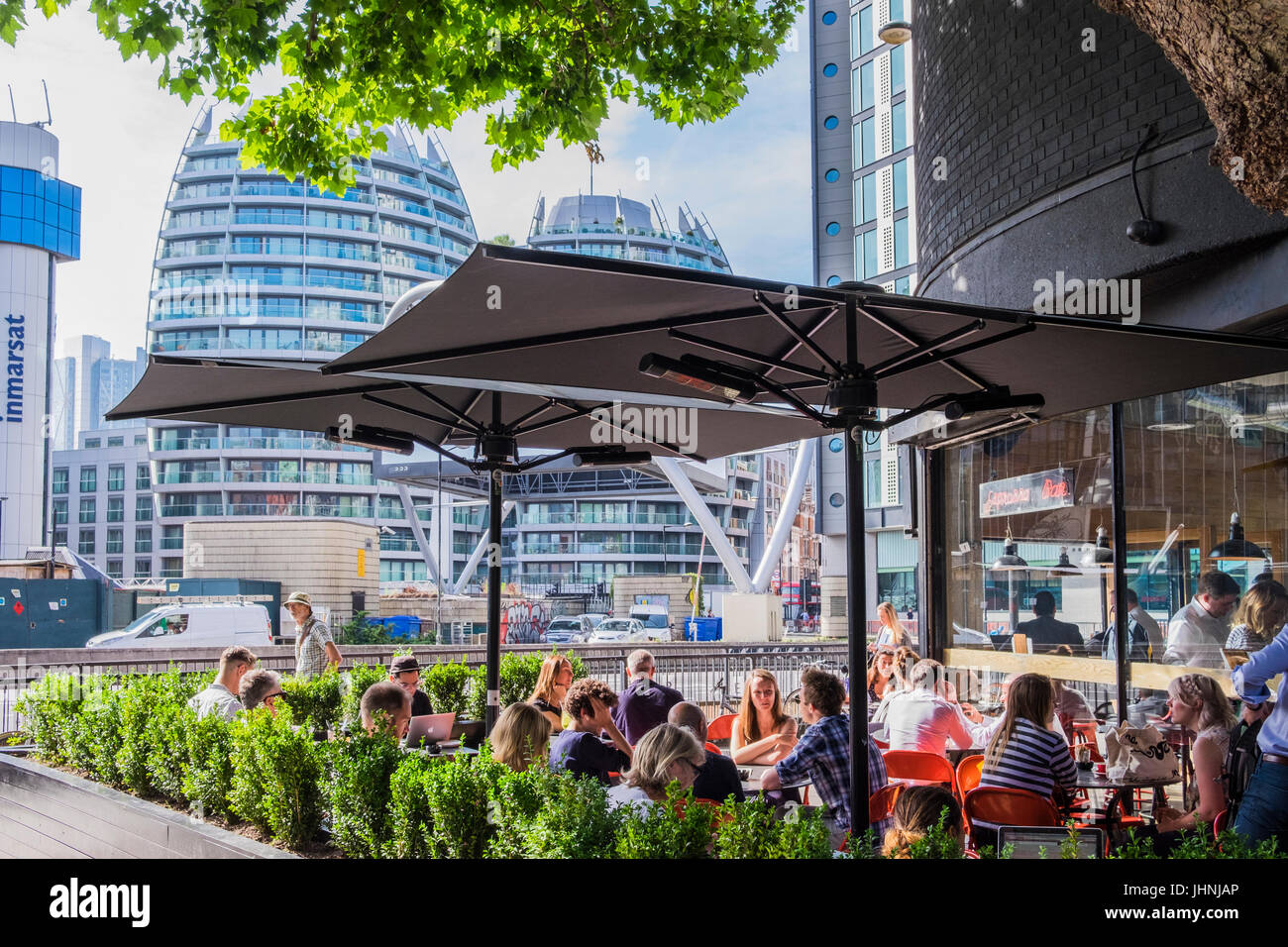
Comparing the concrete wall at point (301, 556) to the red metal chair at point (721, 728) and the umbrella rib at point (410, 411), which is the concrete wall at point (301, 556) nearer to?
the red metal chair at point (721, 728)

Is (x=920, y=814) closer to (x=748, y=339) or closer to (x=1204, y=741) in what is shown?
(x=1204, y=741)

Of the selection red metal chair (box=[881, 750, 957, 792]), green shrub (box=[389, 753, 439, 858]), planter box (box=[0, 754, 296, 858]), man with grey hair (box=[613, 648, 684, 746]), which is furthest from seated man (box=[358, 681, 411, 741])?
red metal chair (box=[881, 750, 957, 792])

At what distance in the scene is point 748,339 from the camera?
19.1 ft

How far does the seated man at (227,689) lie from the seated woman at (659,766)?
3.60m

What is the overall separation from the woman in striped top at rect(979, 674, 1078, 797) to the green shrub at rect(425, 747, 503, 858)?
2785 mm

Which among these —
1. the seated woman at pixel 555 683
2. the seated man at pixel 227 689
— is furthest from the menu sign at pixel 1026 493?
the seated man at pixel 227 689

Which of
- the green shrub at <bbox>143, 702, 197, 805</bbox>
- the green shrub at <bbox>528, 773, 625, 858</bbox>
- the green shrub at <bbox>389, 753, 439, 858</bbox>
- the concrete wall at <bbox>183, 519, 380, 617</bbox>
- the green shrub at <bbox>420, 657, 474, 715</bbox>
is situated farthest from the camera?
the concrete wall at <bbox>183, 519, 380, 617</bbox>

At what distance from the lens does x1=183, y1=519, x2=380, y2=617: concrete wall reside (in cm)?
Result: 7262

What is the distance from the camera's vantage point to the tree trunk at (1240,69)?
3572mm

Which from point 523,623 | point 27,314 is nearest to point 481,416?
point 523,623

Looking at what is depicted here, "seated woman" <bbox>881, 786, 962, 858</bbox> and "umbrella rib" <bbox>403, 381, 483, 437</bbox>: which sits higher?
"umbrella rib" <bbox>403, 381, 483, 437</bbox>

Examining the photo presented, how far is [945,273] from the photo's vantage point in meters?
11.2

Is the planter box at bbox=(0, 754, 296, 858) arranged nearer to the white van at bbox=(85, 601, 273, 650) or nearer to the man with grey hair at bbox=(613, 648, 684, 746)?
the man with grey hair at bbox=(613, 648, 684, 746)
